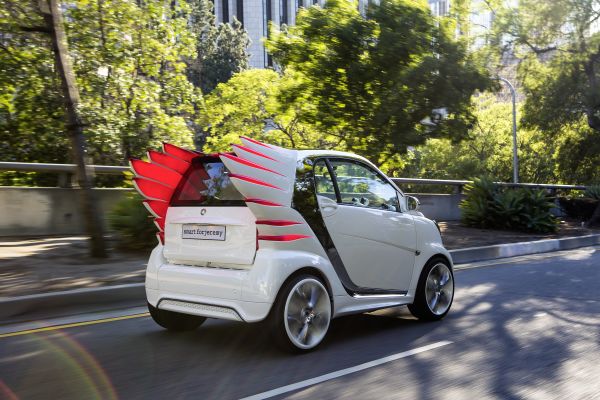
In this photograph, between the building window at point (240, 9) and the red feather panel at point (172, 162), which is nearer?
the red feather panel at point (172, 162)

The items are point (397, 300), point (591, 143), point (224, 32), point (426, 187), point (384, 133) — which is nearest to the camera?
point (397, 300)

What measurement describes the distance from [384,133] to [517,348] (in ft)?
36.2

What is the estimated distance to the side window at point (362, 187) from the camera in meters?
5.96

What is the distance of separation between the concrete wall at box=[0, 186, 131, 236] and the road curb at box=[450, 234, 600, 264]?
7.07m

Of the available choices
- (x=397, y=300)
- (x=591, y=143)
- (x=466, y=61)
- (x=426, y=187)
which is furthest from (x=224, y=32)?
(x=397, y=300)

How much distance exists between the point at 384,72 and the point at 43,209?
8.86 meters

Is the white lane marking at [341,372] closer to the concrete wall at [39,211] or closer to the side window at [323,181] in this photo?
the side window at [323,181]

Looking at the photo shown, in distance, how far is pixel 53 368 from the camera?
4812 mm

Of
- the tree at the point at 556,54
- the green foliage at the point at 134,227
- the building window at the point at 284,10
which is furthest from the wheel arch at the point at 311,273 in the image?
the building window at the point at 284,10

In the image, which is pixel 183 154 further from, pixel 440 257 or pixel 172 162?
pixel 440 257

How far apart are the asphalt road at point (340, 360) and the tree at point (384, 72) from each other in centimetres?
904

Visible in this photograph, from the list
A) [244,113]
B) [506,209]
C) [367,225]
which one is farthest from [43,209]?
[244,113]

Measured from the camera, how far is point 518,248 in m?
14.5

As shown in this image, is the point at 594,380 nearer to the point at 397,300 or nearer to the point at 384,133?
the point at 397,300
